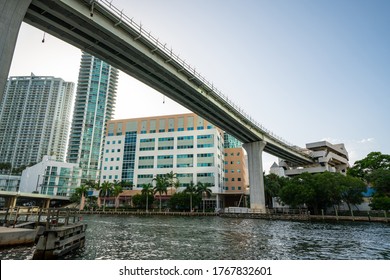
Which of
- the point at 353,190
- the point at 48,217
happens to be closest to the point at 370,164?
the point at 353,190

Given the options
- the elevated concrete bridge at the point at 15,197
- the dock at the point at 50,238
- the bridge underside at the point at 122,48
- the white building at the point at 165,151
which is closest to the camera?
the dock at the point at 50,238

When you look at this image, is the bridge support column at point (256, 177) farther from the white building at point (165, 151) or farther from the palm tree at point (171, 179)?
the palm tree at point (171, 179)

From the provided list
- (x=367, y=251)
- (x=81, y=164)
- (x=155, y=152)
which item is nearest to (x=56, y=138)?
(x=81, y=164)

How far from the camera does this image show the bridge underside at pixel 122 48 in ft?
82.0

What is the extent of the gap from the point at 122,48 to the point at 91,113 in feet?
462

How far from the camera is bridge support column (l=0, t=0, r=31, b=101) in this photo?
1839 centimetres

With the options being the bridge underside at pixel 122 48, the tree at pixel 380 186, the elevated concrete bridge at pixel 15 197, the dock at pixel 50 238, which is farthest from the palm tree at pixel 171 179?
the dock at pixel 50 238

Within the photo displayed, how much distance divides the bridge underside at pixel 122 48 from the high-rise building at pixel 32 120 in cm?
14997

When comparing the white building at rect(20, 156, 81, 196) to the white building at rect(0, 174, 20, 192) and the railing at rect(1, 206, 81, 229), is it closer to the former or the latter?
the white building at rect(0, 174, 20, 192)

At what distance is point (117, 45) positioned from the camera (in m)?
30.4

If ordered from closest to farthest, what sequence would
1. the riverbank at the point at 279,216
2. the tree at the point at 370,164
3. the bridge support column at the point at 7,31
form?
the bridge support column at the point at 7,31, the riverbank at the point at 279,216, the tree at the point at 370,164

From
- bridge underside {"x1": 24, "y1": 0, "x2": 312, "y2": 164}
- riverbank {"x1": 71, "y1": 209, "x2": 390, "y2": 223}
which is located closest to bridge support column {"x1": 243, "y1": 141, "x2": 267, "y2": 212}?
riverbank {"x1": 71, "y1": 209, "x2": 390, "y2": 223}

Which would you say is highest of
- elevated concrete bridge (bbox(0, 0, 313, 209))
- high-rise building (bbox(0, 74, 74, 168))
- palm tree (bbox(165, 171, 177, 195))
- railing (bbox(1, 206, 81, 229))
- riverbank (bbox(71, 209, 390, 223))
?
high-rise building (bbox(0, 74, 74, 168))

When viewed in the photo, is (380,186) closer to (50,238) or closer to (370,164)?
(370,164)
